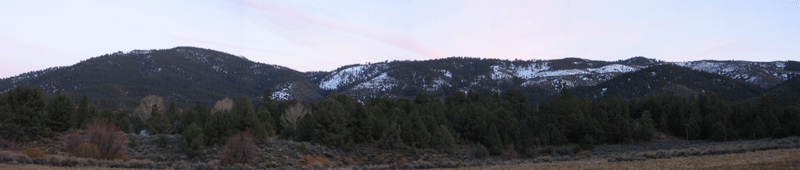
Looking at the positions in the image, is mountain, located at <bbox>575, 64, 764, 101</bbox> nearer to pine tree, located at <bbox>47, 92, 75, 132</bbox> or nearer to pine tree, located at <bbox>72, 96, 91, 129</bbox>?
pine tree, located at <bbox>72, 96, 91, 129</bbox>

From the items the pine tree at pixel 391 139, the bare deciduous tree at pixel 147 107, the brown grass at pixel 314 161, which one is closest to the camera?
the brown grass at pixel 314 161

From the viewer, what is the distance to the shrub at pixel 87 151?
2386cm

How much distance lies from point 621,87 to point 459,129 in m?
131

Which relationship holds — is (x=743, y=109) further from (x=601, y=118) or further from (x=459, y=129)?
(x=459, y=129)

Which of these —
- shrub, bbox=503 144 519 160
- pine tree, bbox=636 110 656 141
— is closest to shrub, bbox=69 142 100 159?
shrub, bbox=503 144 519 160

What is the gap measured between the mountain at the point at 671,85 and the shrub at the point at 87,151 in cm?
14991

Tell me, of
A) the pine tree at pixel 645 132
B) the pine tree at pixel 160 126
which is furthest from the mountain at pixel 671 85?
the pine tree at pixel 160 126

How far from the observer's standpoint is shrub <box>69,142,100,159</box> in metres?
23.9

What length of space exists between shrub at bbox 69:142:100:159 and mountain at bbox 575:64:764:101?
14991 centimetres

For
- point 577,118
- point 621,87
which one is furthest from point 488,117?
point 621,87

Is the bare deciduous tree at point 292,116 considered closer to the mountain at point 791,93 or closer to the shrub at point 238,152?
the shrub at point 238,152

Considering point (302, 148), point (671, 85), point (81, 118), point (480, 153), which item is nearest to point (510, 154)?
point (480, 153)

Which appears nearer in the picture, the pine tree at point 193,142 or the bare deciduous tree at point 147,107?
the pine tree at point 193,142

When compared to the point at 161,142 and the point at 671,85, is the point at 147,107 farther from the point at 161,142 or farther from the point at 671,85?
the point at 671,85
